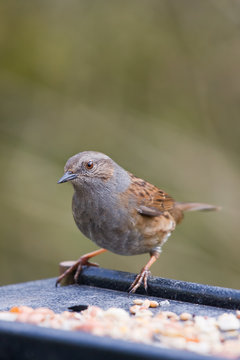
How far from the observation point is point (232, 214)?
23.9 ft

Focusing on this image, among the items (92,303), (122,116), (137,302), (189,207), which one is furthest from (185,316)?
(122,116)

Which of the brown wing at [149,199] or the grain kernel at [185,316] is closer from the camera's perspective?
the grain kernel at [185,316]

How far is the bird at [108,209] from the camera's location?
13.9 ft

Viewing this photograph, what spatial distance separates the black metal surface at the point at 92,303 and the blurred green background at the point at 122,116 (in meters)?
3.16

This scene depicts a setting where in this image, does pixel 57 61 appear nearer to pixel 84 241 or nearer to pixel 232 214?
pixel 84 241

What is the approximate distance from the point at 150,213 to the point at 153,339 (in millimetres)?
2099

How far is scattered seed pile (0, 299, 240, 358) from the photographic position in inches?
97.0

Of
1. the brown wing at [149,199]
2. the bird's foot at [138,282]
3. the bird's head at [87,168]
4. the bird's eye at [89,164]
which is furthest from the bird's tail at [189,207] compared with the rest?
the bird's foot at [138,282]

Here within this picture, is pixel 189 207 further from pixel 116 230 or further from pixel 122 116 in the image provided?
pixel 122 116

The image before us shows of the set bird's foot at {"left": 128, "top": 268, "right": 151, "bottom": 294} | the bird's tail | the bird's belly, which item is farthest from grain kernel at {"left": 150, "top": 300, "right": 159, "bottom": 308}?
the bird's tail

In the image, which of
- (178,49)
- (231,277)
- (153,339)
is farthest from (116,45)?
(153,339)

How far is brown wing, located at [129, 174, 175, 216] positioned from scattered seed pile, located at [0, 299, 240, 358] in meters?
1.44

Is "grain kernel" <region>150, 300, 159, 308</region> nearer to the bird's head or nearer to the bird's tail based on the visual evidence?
the bird's head

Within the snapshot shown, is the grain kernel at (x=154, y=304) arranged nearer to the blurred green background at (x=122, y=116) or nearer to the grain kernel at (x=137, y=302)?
the grain kernel at (x=137, y=302)
